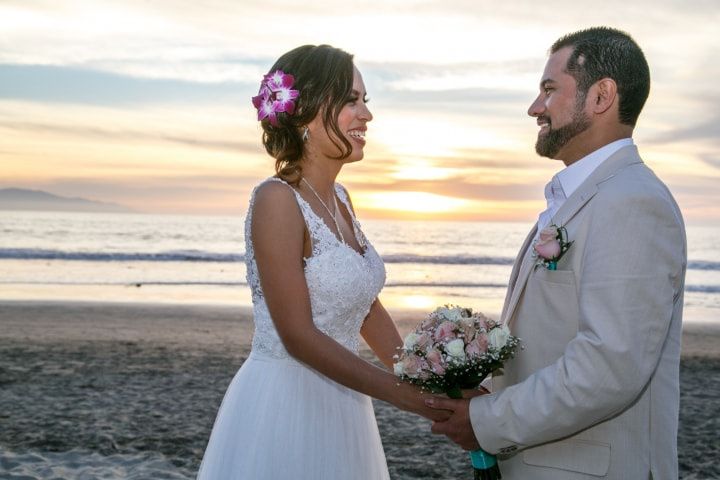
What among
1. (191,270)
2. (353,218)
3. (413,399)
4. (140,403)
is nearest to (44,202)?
(191,270)

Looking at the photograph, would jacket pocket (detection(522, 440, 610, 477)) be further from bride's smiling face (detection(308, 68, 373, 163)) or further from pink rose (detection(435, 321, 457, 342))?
bride's smiling face (detection(308, 68, 373, 163))

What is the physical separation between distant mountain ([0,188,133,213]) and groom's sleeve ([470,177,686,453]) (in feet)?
377

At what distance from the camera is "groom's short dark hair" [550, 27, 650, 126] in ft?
10.4

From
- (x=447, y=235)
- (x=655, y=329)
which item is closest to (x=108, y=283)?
(x=655, y=329)

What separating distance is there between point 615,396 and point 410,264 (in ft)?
114

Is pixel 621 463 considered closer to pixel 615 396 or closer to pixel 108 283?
pixel 615 396

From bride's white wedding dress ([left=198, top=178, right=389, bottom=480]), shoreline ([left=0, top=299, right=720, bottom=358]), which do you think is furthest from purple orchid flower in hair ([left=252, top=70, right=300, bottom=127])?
shoreline ([left=0, top=299, right=720, bottom=358])

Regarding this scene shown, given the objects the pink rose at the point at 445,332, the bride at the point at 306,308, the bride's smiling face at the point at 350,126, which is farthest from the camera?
the bride's smiling face at the point at 350,126

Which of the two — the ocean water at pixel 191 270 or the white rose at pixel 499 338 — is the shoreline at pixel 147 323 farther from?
the white rose at pixel 499 338

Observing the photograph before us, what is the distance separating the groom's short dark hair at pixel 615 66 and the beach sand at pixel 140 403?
5.14 meters

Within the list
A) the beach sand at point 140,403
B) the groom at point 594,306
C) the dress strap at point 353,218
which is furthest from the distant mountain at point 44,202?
the groom at point 594,306

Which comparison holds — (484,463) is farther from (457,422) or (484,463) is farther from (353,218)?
(353,218)

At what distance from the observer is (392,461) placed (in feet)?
26.0

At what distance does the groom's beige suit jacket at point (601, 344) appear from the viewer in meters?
2.82
